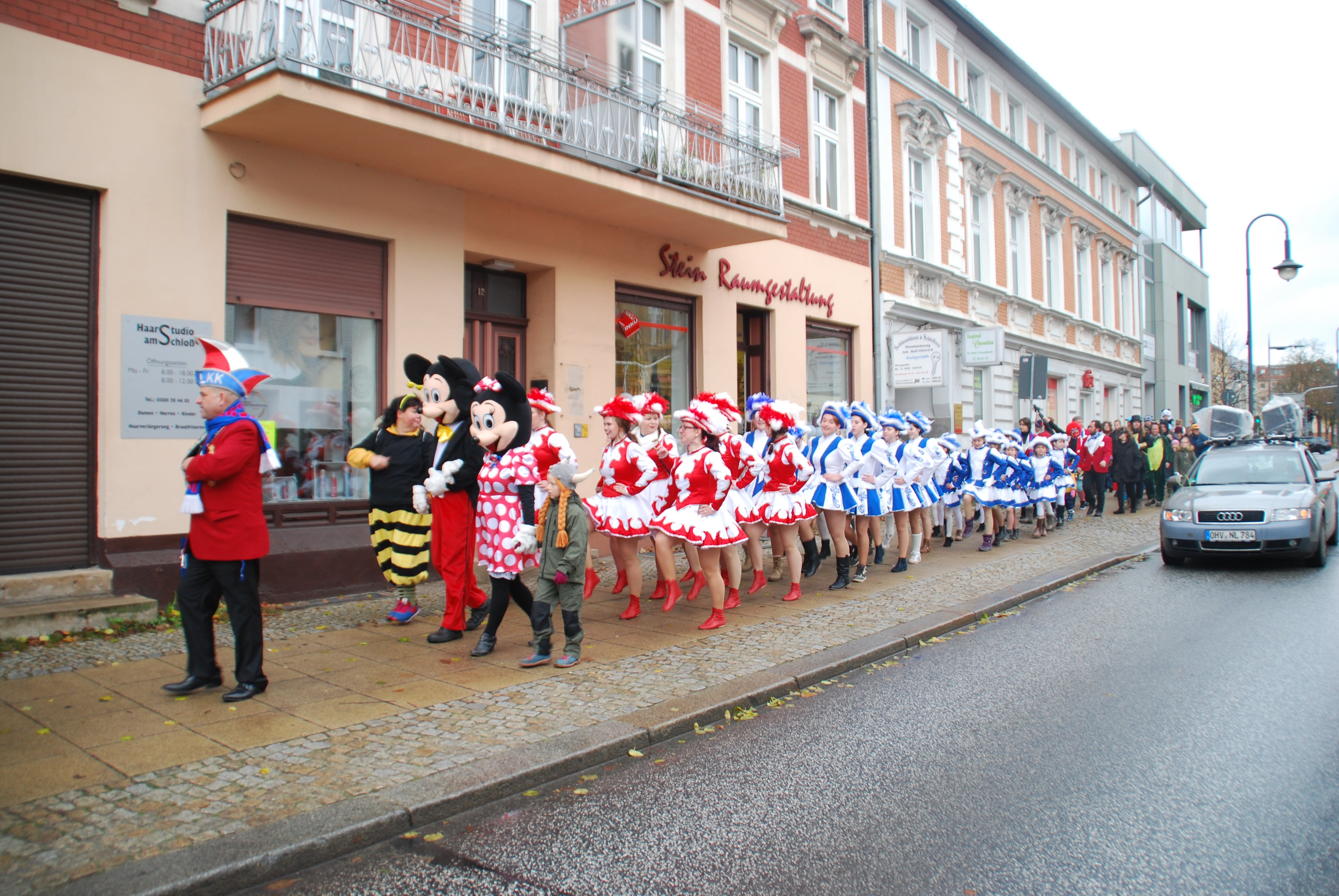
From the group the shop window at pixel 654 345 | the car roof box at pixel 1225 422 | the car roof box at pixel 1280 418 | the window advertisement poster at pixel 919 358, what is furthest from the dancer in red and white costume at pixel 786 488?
the car roof box at pixel 1280 418

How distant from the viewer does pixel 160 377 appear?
8320 mm

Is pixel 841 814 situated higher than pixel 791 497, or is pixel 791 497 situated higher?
pixel 791 497

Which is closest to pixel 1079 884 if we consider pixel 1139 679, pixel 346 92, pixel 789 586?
pixel 1139 679

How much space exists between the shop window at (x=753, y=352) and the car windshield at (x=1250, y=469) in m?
6.58

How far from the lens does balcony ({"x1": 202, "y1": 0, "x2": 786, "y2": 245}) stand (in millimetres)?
8375

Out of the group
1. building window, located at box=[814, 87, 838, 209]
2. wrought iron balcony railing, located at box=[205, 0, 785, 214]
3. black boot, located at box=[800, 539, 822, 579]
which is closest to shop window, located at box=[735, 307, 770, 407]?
wrought iron balcony railing, located at box=[205, 0, 785, 214]

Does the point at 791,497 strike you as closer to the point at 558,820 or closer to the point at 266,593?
the point at 266,593

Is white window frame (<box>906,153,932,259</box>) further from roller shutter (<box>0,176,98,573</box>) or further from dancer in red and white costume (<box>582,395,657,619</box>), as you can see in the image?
roller shutter (<box>0,176,98,573</box>)

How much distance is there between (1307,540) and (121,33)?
13.1 metres

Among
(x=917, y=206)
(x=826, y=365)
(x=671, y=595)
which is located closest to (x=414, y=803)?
(x=671, y=595)

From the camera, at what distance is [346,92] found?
829cm

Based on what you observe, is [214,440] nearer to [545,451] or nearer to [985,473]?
[545,451]

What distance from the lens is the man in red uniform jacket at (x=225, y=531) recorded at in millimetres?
5438

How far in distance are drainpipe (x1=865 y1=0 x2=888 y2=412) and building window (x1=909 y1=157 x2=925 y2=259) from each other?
2462 millimetres
